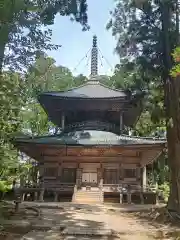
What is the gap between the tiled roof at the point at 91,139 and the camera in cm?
2048

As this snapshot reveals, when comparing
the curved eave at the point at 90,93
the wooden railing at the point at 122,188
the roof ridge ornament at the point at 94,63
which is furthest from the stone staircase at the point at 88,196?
the roof ridge ornament at the point at 94,63

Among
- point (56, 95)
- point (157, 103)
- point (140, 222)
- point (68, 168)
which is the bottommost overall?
point (140, 222)

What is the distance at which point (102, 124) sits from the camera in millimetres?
24047

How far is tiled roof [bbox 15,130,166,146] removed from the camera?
20.5 m

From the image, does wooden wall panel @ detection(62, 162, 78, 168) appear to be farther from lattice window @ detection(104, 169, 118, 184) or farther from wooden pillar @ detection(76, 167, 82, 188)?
lattice window @ detection(104, 169, 118, 184)

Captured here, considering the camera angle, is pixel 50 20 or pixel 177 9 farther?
pixel 177 9

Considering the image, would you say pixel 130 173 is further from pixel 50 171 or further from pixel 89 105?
pixel 89 105

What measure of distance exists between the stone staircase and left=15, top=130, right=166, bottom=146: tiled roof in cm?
325

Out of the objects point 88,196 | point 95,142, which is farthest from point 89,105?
point 88,196

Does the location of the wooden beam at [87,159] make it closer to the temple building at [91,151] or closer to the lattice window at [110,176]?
the temple building at [91,151]

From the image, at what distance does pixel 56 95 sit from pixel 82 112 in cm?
282

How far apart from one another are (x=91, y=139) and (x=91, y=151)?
87 centimetres

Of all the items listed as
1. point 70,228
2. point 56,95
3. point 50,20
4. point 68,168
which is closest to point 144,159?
point 68,168

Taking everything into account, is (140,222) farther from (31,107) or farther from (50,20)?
(31,107)
